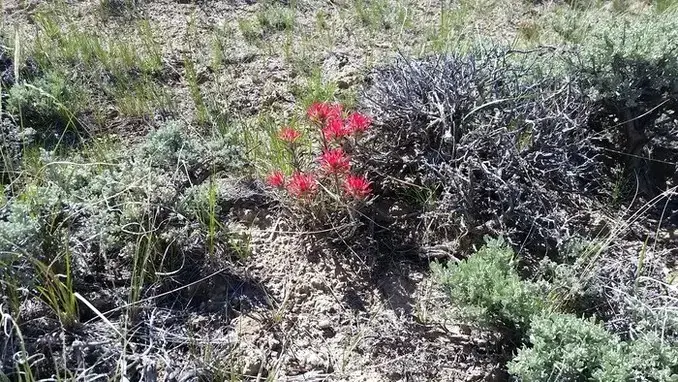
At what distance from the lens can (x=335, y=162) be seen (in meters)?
2.51

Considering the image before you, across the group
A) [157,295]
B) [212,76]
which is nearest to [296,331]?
[157,295]

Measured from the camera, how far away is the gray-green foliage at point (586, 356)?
192cm

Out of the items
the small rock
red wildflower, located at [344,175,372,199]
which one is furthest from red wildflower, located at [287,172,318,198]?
the small rock

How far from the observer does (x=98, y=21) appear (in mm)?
4215

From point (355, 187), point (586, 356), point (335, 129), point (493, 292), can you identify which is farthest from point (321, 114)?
point (586, 356)

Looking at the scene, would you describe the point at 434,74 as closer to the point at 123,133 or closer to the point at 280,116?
the point at 280,116

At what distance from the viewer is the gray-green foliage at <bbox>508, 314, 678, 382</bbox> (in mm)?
1924

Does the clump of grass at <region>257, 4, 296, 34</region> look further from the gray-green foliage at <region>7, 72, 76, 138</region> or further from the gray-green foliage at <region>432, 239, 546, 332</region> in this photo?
the gray-green foliage at <region>432, 239, 546, 332</region>

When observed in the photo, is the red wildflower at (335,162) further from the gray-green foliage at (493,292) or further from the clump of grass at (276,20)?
the clump of grass at (276,20)

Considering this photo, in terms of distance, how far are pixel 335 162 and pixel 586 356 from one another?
1.20 meters

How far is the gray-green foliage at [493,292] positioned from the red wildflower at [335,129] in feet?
2.37

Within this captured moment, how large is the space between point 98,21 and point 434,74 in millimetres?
2577

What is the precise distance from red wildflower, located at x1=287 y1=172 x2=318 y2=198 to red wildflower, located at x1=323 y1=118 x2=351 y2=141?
0.69ft

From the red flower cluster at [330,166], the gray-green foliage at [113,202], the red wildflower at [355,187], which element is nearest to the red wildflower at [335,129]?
the red flower cluster at [330,166]
